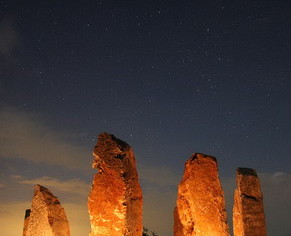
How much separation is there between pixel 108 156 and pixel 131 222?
2.51 metres

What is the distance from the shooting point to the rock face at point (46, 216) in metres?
19.9

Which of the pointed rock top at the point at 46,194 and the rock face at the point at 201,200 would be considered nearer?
the rock face at the point at 201,200

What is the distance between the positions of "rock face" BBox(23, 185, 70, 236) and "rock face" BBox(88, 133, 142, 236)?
4059 mm

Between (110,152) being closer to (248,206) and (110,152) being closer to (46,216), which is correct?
(46,216)

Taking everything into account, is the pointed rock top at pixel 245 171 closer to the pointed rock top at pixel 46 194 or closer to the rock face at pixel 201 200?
the rock face at pixel 201 200

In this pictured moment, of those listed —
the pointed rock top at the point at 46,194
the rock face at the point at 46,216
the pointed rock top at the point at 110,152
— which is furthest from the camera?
the pointed rock top at the point at 46,194

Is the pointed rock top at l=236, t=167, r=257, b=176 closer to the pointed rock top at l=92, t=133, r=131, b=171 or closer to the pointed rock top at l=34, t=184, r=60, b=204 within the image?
the pointed rock top at l=92, t=133, r=131, b=171

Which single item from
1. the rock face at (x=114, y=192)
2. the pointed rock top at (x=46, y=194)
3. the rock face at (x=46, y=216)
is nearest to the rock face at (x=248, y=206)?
the rock face at (x=114, y=192)

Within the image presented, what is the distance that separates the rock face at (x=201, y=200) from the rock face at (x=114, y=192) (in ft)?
8.31

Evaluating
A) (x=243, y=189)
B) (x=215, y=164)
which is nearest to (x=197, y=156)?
(x=215, y=164)

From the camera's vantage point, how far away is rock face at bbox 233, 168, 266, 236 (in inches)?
723

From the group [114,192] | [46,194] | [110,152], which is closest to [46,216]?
[46,194]

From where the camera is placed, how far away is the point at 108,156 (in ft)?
55.6

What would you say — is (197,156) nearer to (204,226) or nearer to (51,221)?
(204,226)
